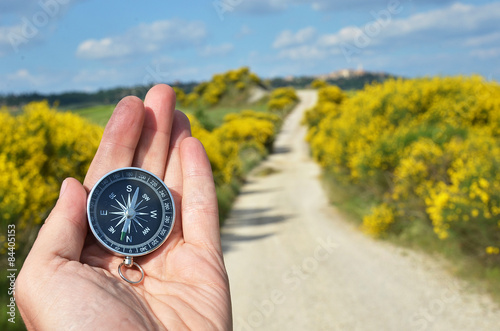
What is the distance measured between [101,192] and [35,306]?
70cm

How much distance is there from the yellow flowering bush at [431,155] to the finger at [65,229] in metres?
6.57

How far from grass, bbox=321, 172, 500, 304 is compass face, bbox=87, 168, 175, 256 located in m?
6.49

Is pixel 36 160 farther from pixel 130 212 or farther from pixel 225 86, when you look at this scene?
pixel 225 86

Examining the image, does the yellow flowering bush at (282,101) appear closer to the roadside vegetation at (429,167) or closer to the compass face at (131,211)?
the roadside vegetation at (429,167)

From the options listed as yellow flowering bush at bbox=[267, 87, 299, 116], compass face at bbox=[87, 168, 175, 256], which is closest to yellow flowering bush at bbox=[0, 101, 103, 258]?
compass face at bbox=[87, 168, 175, 256]

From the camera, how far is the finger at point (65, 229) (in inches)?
88.4

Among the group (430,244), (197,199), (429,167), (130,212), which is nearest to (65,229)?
(130,212)

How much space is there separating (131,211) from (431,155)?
876 cm

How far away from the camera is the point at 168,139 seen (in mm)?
2895

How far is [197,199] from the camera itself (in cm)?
273

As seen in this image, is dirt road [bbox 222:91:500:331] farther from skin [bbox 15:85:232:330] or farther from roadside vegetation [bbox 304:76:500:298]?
skin [bbox 15:85:232:330]

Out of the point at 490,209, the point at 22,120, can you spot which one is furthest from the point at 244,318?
the point at 22,120

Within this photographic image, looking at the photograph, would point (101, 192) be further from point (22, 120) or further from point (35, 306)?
point (22, 120)

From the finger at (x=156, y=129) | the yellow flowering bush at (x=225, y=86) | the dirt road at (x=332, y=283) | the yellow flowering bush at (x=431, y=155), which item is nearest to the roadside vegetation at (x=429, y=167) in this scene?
the yellow flowering bush at (x=431, y=155)
